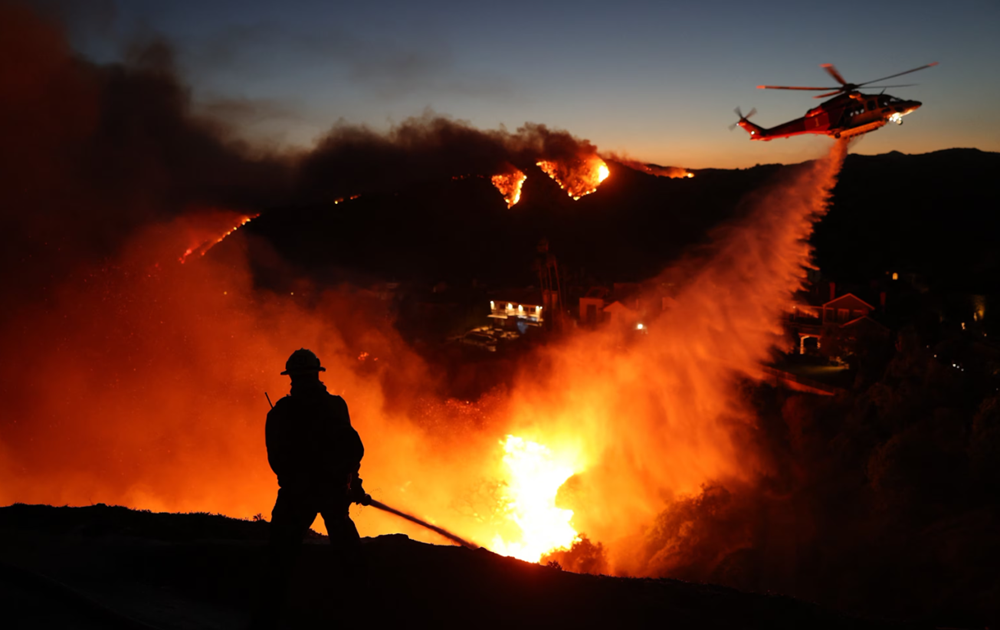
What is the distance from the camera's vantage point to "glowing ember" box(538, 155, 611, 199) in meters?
24.9

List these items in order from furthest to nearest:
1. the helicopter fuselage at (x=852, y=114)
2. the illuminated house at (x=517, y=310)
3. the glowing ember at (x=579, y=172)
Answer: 1. the illuminated house at (x=517, y=310)
2. the glowing ember at (x=579, y=172)
3. the helicopter fuselage at (x=852, y=114)

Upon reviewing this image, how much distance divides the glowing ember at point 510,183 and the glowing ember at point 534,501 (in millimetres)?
13844

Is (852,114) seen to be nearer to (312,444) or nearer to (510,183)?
(510,183)

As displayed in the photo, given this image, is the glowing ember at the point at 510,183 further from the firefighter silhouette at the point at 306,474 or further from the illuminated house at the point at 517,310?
the illuminated house at the point at 517,310

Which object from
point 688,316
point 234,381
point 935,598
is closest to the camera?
point 935,598

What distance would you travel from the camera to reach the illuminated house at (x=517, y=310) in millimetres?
49719

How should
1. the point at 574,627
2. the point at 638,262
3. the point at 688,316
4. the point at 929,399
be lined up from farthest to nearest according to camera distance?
the point at 638,262, the point at 688,316, the point at 929,399, the point at 574,627

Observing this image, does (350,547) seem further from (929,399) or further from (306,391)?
(929,399)

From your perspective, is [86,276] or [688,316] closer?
[86,276]

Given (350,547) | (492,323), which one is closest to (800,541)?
(350,547)

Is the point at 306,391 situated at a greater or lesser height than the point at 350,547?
greater

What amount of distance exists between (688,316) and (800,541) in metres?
16.8

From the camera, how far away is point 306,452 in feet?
16.7

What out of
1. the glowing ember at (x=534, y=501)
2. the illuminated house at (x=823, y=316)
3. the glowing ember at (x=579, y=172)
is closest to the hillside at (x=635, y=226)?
the illuminated house at (x=823, y=316)
